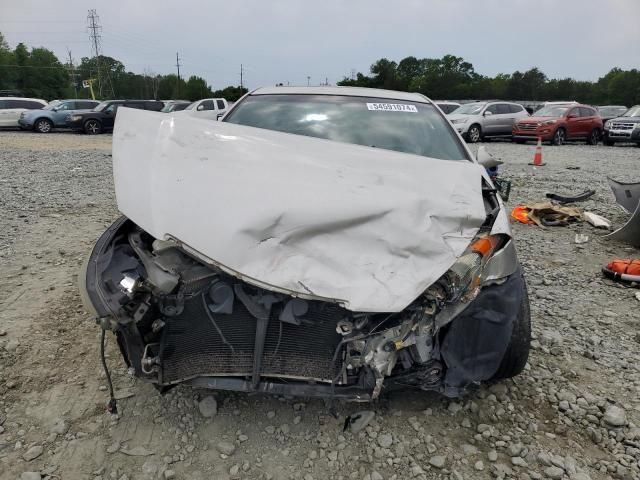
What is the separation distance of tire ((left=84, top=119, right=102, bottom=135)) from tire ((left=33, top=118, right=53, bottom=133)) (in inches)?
75.6

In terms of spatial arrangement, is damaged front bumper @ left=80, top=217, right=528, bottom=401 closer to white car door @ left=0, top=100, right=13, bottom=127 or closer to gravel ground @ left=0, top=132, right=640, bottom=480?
gravel ground @ left=0, top=132, right=640, bottom=480

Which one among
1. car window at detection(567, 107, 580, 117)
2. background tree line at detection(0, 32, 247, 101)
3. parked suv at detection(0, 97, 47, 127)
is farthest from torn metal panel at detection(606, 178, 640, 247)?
background tree line at detection(0, 32, 247, 101)

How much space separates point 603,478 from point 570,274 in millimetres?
2650

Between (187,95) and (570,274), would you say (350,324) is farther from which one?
(187,95)

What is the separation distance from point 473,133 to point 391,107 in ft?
50.0

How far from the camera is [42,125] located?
19.9m

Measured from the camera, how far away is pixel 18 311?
3.40 meters

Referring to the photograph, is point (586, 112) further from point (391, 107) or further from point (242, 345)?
point (242, 345)

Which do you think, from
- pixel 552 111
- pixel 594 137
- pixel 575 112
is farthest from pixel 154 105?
pixel 594 137

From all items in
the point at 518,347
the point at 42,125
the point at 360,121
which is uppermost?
the point at 360,121

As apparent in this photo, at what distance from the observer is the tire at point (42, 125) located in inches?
782

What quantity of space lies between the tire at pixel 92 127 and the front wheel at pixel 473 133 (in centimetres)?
1460

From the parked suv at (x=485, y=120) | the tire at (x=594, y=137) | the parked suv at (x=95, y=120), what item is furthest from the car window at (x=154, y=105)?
the tire at (x=594, y=137)

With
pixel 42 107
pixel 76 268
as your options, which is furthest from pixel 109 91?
pixel 76 268
